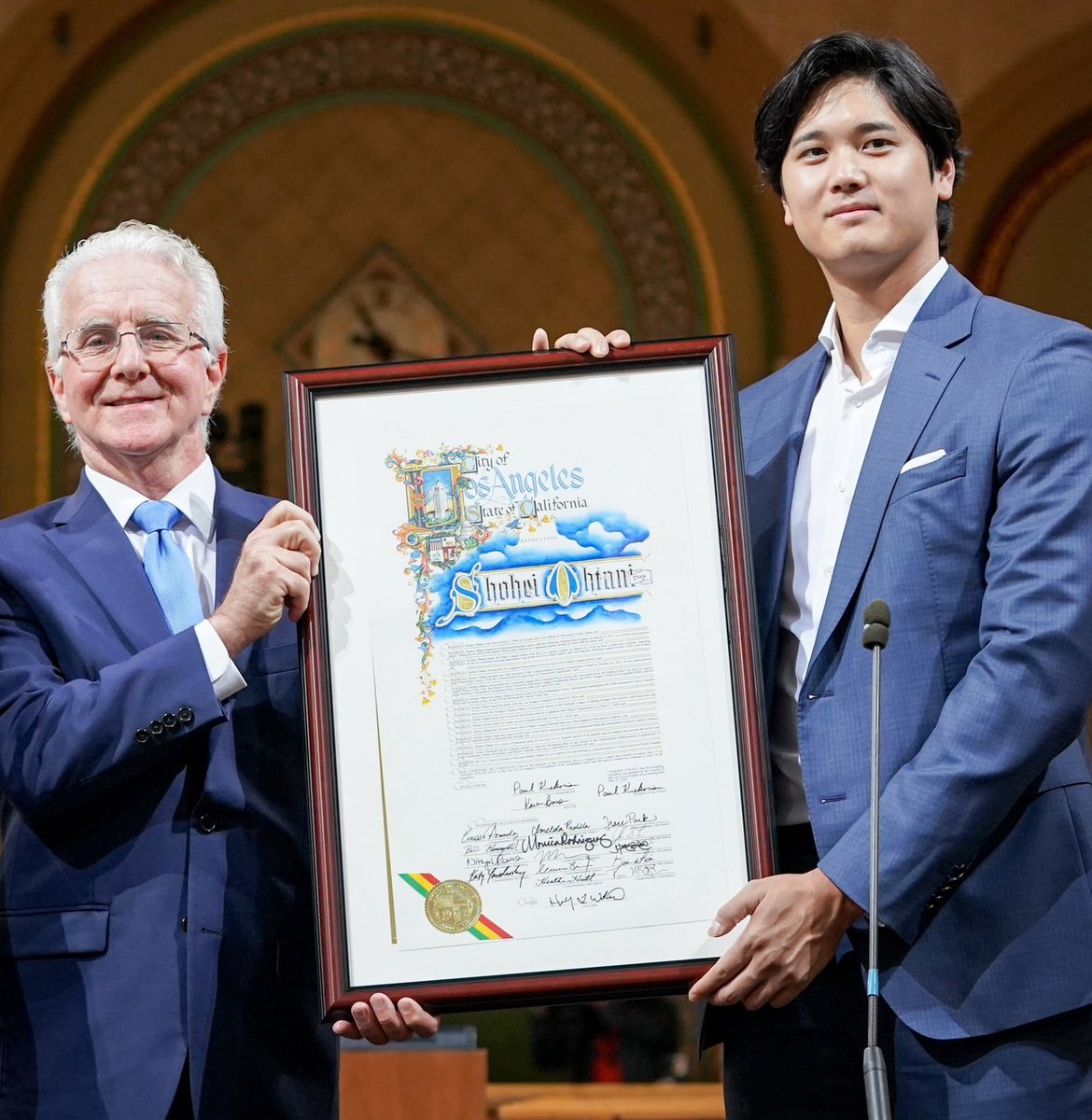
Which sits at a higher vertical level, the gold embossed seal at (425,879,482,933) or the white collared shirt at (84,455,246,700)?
the white collared shirt at (84,455,246,700)

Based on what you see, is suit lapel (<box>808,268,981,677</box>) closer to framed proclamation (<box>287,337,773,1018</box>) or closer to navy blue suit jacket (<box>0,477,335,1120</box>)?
framed proclamation (<box>287,337,773,1018</box>)

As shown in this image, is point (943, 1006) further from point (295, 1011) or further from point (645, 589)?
point (295, 1011)

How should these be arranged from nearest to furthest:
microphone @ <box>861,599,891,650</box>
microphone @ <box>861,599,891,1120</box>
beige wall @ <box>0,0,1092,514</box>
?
microphone @ <box>861,599,891,1120</box>, microphone @ <box>861,599,891,650</box>, beige wall @ <box>0,0,1092,514</box>

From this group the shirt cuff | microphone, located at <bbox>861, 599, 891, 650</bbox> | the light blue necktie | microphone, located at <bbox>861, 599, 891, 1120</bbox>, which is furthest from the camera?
the light blue necktie

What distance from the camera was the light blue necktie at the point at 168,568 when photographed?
2197 mm

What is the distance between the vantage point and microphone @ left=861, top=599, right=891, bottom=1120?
1.54 m

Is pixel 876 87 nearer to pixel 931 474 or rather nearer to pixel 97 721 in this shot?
pixel 931 474

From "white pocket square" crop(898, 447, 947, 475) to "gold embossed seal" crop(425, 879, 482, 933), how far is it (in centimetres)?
76

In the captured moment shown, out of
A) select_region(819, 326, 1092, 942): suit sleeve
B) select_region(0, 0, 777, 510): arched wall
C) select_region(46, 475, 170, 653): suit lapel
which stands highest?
select_region(0, 0, 777, 510): arched wall

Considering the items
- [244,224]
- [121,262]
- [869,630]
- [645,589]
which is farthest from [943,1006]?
[244,224]

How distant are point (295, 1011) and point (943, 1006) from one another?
0.88 metres

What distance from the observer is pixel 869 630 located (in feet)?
5.64

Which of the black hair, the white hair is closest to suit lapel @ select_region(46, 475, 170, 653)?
the white hair

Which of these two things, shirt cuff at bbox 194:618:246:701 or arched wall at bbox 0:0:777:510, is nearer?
shirt cuff at bbox 194:618:246:701
